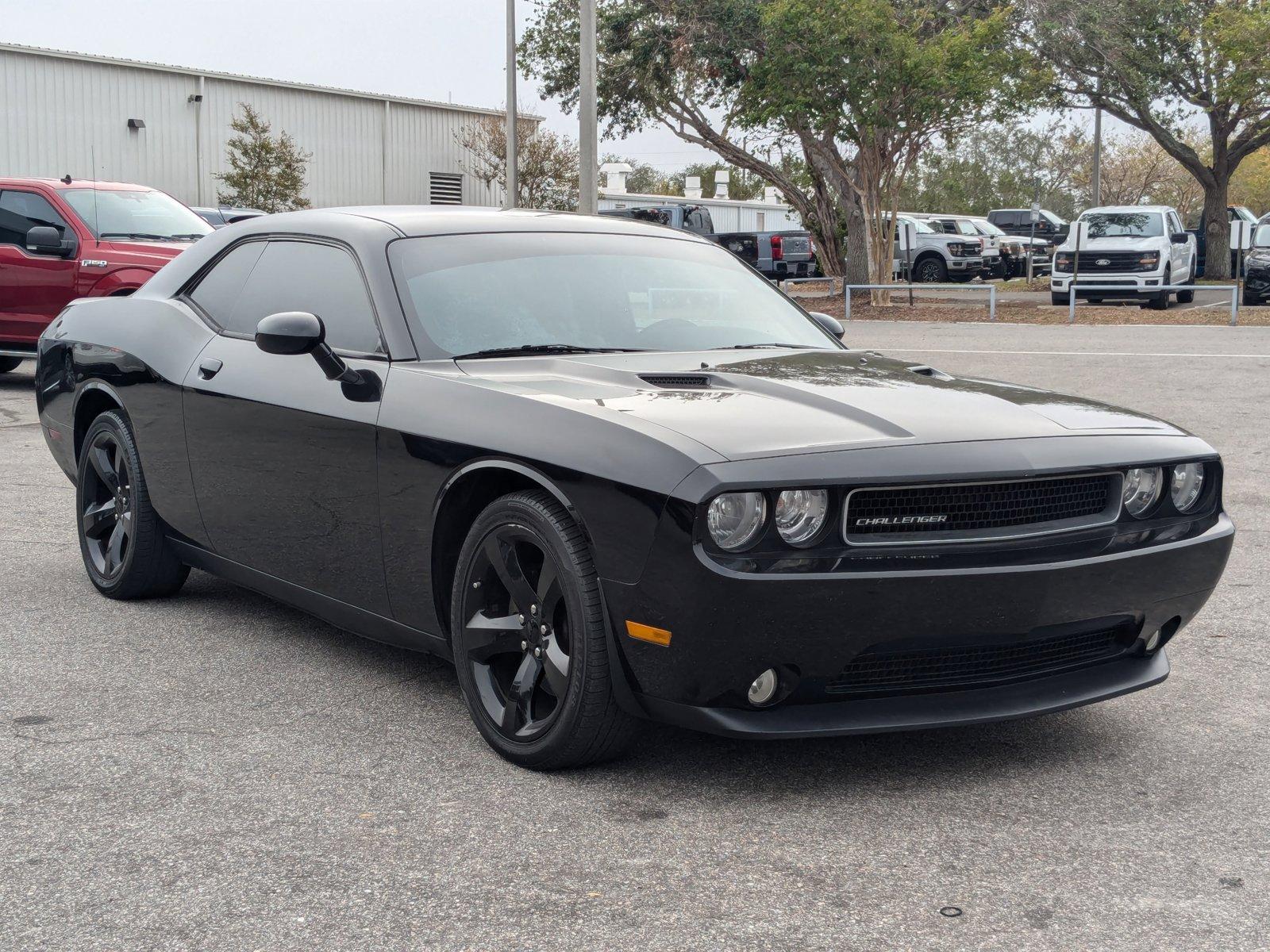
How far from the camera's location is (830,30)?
81.7 ft

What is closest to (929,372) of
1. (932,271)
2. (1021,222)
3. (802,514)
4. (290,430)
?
(802,514)

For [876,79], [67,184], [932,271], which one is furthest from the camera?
[932,271]

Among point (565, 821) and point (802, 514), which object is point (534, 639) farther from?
point (802, 514)

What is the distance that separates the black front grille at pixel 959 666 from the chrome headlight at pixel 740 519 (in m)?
0.38

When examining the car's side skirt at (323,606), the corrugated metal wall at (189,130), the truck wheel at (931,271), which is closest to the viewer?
the car's side skirt at (323,606)

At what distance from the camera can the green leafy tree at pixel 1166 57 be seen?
3212 centimetres

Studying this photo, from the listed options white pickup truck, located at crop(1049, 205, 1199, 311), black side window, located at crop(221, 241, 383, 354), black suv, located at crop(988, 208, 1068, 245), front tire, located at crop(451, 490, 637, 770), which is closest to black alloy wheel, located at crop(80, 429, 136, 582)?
black side window, located at crop(221, 241, 383, 354)

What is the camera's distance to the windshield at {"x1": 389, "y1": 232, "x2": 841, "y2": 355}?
429 cm

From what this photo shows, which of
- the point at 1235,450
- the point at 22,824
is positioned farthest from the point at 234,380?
the point at 1235,450

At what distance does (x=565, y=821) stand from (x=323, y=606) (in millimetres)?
1382

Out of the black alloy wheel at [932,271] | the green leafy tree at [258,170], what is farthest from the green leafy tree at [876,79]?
the green leafy tree at [258,170]

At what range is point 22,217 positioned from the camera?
42.9ft

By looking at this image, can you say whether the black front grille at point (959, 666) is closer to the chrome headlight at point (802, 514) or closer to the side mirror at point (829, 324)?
the chrome headlight at point (802, 514)

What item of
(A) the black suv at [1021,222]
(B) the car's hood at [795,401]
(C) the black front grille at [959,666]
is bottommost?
(C) the black front grille at [959,666]
